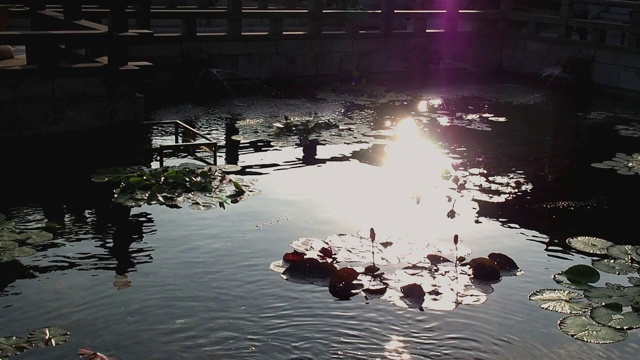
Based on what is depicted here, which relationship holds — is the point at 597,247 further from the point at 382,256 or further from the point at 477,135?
the point at 477,135

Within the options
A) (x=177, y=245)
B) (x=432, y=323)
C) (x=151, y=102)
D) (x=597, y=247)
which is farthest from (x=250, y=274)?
(x=151, y=102)

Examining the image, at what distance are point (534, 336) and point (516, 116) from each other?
10.3 metres

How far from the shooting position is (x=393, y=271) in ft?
27.3

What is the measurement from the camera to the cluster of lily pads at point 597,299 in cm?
721

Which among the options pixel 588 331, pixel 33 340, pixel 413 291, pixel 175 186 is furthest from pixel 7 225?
pixel 588 331

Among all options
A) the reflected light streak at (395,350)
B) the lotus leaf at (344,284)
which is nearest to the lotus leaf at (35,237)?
the lotus leaf at (344,284)

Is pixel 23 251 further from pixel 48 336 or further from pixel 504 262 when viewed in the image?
pixel 504 262

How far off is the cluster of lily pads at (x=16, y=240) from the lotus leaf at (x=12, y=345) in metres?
1.77

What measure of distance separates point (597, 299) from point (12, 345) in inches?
204

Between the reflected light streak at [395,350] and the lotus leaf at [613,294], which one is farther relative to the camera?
the lotus leaf at [613,294]

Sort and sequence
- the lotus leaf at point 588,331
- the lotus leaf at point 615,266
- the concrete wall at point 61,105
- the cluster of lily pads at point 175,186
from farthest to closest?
the concrete wall at point 61,105, the cluster of lily pads at point 175,186, the lotus leaf at point 615,266, the lotus leaf at point 588,331

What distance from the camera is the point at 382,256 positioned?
28.4 feet

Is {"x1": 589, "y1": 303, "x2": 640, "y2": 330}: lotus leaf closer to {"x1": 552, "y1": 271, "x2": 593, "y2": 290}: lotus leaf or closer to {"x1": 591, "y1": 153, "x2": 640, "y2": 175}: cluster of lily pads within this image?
{"x1": 552, "y1": 271, "x2": 593, "y2": 290}: lotus leaf

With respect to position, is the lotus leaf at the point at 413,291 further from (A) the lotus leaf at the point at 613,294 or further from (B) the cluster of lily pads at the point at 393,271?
(A) the lotus leaf at the point at 613,294
